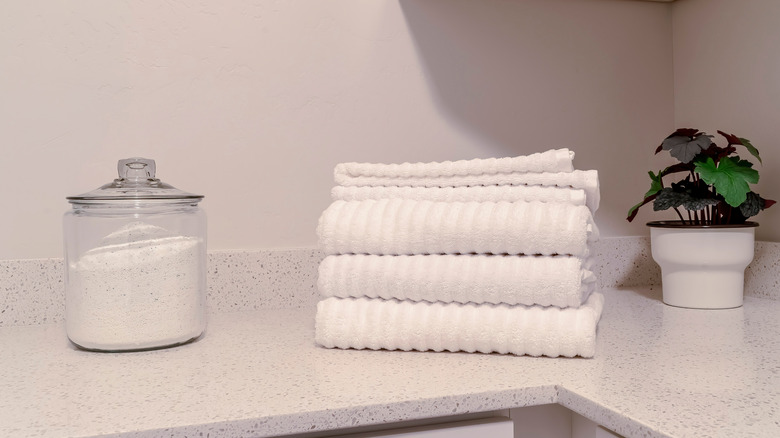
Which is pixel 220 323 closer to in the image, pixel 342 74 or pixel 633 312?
pixel 342 74

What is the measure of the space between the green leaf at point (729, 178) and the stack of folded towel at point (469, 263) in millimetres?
268

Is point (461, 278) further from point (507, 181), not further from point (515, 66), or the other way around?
point (515, 66)

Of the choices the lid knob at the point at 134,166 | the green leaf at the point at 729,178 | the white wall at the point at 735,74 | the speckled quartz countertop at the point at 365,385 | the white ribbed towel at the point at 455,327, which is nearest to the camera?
the speckled quartz countertop at the point at 365,385

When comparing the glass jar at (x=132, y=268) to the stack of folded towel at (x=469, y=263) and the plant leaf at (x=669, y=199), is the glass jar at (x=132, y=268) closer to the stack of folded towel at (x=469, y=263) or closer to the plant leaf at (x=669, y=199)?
the stack of folded towel at (x=469, y=263)

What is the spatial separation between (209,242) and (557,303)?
23.1 inches

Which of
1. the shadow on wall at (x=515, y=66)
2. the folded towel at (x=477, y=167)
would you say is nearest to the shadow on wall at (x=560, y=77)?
the shadow on wall at (x=515, y=66)

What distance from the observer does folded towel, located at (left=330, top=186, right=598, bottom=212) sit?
78 cm

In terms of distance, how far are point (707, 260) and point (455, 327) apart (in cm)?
48

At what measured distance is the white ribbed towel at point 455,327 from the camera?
0.72 meters

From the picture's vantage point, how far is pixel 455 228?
763mm

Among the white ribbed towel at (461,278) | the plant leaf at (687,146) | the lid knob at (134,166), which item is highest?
the plant leaf at (687,146)

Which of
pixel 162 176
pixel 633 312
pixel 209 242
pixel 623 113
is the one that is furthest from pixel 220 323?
pixel 623 113

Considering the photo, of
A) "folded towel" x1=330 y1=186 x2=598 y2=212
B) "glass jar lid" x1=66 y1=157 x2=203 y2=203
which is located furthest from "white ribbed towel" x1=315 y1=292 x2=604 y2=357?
"glass jar lid" x1=66 y1=157 x2=203 y2=203

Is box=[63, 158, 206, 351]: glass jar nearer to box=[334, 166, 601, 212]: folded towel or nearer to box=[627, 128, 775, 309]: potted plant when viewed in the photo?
box=[334, 166, 601, 212]: folded towel
